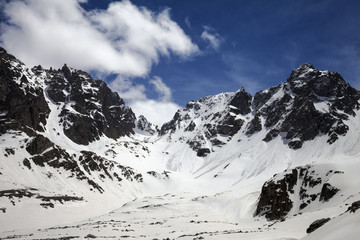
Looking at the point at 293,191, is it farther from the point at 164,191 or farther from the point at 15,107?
the point at 15,107

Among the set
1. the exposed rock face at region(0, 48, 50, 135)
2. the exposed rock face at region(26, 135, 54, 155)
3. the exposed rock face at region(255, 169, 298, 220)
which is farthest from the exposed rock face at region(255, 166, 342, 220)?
the exposed rock face at region(0, 48, 50, 135)

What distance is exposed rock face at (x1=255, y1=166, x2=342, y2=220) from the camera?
5384 cm

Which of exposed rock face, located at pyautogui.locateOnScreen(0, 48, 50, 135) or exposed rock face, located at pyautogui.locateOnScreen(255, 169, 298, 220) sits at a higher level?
exposed rock face, located at pyautogui.locateOnScreen(0, 48, 50, 135)

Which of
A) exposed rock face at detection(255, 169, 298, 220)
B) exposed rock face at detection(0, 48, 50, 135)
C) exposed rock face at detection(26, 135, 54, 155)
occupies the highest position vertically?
exposed rock face at detection(0, 48, 50, 135)

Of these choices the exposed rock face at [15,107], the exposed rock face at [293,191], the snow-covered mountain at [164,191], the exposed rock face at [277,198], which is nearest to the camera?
the snow-covered mountain at [164,191]

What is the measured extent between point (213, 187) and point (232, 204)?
293 ft

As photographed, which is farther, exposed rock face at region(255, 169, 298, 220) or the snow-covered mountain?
exposed rock face at region(255, 169, 298, 220)

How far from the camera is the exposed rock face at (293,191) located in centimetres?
5384

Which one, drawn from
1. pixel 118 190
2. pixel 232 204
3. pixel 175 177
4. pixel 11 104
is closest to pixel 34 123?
pixel 11 104

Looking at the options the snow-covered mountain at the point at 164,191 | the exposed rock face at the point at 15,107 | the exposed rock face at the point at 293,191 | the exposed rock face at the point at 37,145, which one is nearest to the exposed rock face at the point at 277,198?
the exposed rock face at the point at 293,191

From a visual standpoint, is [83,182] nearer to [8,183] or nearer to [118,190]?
[118,190]

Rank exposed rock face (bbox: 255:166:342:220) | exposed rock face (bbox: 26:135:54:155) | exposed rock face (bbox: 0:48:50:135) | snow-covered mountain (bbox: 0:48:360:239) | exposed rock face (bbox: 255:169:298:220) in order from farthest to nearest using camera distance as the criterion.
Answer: exposed rock face (bbox: 0:48:50:135), exposed rock face (bbox: 26:135:54:155), exposed rock face (bbox: 255:169:298:220), exposed rock face (bbox: 255:166:342:220), snow-covered mountain (bbox: 0:48:360:239)

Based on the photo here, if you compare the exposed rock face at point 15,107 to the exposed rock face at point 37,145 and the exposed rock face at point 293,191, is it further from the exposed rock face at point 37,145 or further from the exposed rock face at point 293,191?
the exposed rock face at point 293,191

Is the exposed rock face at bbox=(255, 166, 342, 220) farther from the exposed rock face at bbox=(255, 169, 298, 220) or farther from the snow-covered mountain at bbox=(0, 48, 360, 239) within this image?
the snow-covered mountain at bbox=(0, 48, 360, 239)
